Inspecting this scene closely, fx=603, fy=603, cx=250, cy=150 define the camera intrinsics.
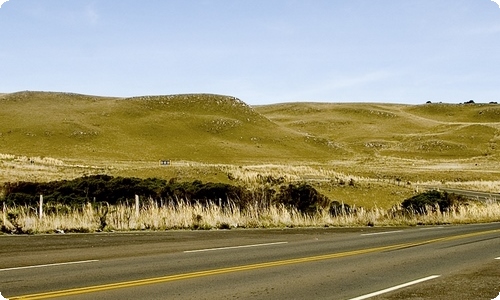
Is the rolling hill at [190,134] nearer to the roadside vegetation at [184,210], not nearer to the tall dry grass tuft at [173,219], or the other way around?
the roadside vegetation at [184,210]

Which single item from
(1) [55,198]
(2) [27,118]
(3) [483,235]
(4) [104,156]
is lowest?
(3) [483,235]

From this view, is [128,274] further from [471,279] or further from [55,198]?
[55,198]

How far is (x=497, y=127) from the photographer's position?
15988 cm

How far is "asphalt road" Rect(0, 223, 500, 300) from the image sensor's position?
989cm

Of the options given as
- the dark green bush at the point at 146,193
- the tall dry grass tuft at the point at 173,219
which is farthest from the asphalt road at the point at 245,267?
the dark green bush at the point at 146,193

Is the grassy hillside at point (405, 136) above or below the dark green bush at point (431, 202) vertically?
above

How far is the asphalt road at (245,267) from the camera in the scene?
989cm

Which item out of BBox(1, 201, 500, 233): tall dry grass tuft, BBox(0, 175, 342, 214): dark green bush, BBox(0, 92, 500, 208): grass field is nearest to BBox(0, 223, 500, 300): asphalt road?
BBox(1, 201, 500, 233): tall dry grass tuft

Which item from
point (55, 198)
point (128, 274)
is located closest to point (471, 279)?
point (128, 274)

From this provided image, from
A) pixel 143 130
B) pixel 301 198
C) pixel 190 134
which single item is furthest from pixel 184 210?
pixel 143 130

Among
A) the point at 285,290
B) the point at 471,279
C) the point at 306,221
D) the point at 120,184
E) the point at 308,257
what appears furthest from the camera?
the point at 120,184

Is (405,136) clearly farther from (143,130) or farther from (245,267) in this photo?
(245,267)

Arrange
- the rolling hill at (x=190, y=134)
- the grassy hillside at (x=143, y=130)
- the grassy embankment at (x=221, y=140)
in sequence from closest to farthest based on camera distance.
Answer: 1. the grassy embankment at (x=221, y=140)
2. the grassy hillside at (x=143, y=130)
3. the rolling hill at (x=190, y=134)

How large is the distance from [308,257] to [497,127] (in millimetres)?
159092
